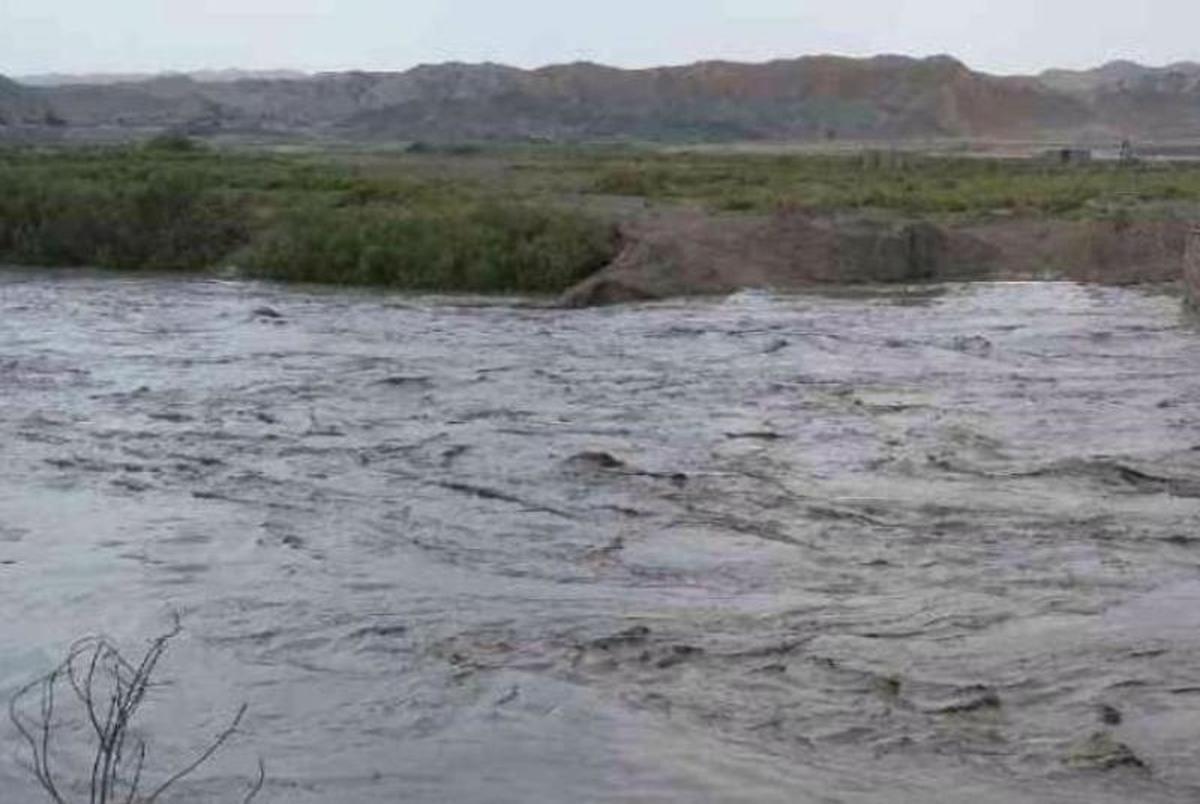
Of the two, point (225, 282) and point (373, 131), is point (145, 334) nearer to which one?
point (225, 282)

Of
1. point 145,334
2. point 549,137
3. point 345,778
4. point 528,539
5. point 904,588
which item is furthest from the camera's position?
point 549,137

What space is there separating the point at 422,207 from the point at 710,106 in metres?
107

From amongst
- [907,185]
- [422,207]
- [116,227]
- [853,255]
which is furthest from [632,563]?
[907,185]

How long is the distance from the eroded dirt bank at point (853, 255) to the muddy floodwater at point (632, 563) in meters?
7.59

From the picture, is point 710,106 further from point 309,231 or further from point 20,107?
point 309,231

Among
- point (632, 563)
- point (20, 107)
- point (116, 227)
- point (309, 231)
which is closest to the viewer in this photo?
point (632, 563)

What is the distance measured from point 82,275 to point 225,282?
3078 mm

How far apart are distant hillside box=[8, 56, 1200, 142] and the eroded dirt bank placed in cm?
9126

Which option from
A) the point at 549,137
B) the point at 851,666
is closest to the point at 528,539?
the point at 851,666

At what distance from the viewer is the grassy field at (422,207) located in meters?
34.8

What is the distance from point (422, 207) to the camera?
40.4m

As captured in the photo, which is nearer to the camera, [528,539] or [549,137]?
[528,539]

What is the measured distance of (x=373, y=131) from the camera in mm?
129375

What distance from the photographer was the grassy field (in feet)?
114
